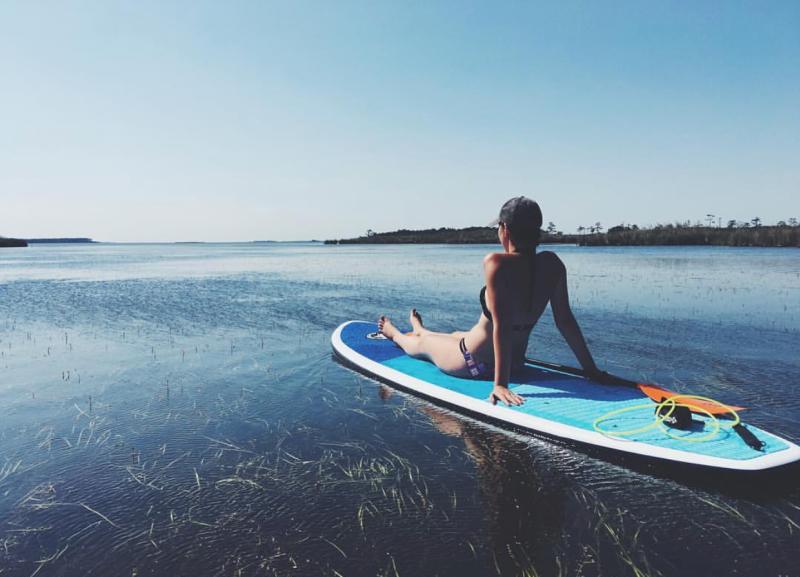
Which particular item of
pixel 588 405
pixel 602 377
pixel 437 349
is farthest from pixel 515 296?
pixel 437 349

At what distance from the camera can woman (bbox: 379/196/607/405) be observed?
5863mm

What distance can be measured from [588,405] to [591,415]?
1.04ft

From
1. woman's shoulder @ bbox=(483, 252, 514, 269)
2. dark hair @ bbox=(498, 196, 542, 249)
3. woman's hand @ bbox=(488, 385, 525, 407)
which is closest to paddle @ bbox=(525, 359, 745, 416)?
woman's hand @ bbox=(488, 385, 525, 407)

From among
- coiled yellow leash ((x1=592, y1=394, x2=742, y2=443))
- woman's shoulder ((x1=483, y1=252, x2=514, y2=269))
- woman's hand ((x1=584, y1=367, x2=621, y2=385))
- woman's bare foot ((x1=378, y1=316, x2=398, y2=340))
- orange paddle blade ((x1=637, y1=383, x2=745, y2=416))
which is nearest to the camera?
coiled yellow leash ((x1=592, y1=394, x2=742, y2=443))

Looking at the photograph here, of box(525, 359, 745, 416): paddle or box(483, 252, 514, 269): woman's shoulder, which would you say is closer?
box(525, 359, 745, 416): paddle

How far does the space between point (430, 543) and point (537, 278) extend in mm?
3554

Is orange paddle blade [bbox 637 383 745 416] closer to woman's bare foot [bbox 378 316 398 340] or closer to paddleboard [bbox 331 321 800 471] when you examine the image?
paddleboard [bbox 331 321 800 471]

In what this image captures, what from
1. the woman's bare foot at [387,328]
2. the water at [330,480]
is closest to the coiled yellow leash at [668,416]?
the water at [330,480]

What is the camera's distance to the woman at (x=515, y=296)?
19.2 ft

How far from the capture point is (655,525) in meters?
4.14

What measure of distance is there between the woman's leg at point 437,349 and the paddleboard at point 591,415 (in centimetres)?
16

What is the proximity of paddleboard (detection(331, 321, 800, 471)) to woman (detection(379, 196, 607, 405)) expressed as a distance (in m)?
0.31

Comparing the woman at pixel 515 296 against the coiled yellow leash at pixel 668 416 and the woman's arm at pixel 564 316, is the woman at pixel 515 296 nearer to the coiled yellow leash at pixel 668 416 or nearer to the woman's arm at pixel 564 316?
the woman's arm at pixel 564 316

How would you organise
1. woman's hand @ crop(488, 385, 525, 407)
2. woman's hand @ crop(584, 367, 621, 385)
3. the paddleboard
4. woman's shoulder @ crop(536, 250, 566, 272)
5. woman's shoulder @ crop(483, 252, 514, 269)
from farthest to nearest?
1. woman's hand @ crop(584, 367, 621, 385)
2. woman's shoulder @ crop(536, 250, 566, 272)
3. woman's hand @ crop(488, 385, 525, 407)
4. woman's shoulder @ crop(483, 252, 514, 269)
5. the paddleboard
